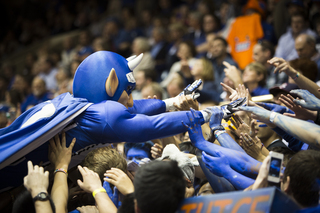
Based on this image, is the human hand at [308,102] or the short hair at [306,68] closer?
the human hand at [308,102]

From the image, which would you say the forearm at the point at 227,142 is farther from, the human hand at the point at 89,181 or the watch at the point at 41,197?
the watch at the point at 41,197

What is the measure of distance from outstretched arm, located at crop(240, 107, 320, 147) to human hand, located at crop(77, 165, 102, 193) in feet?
3.16

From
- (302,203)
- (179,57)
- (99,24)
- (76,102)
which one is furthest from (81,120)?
(99,24)

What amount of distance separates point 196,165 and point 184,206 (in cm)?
81

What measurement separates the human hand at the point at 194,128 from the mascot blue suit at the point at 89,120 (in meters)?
0.04

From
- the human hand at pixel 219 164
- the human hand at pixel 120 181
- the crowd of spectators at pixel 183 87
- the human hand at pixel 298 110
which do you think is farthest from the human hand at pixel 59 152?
the human hand at pixel 298 110

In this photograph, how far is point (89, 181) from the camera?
69.6 inches

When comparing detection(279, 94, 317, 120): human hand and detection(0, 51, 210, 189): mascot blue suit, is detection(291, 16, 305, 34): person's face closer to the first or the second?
detection(279, 94, 317, 120): human hand

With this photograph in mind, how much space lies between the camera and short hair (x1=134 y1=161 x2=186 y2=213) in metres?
1.34

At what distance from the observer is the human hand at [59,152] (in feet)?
6.36

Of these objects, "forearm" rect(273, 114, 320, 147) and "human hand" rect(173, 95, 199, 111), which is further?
"human hand" rect(173, 95, 199, 111)

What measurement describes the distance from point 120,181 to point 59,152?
516mm

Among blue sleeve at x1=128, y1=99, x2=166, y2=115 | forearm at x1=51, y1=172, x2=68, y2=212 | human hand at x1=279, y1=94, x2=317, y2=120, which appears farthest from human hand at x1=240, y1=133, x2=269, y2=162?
forearm at x1=51, y1=172, x2=68, y2=212

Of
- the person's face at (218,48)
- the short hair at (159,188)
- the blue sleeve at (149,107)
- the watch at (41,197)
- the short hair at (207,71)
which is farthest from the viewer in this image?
the person's face at (218,48)
